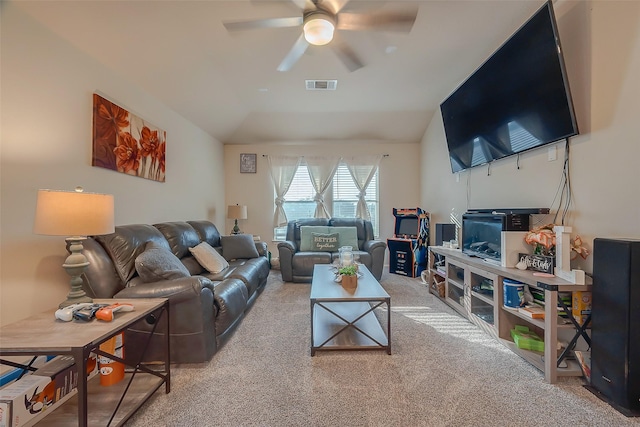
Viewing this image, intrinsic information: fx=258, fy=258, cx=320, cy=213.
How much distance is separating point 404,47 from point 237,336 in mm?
3347

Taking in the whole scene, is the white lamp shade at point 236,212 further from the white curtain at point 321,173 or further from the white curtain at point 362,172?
the white curtain at point 362,172

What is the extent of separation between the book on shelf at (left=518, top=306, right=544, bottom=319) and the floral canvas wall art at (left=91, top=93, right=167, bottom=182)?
370 centimetres

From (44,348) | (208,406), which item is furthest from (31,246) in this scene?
(208,406)

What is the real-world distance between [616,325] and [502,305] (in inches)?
27.6

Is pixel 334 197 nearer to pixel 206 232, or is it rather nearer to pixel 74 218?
pixel 206 232

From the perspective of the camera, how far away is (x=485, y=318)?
2414 mm

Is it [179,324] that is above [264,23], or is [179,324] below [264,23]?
below

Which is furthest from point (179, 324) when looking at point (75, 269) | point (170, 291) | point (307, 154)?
point (307, 154)

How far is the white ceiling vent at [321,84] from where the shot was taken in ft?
11.3

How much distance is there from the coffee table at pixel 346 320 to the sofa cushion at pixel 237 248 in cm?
138

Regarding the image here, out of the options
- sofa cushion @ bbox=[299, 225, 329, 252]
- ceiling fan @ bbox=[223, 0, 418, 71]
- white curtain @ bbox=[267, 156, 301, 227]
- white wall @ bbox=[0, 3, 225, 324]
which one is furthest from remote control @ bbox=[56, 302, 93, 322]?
white curtain @ bbox=[267, 156, 301, 227]

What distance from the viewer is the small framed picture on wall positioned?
5215mm

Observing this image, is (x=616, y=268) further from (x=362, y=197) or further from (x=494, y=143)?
(x=362, y=197)

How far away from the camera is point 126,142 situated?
2611 millimetres
